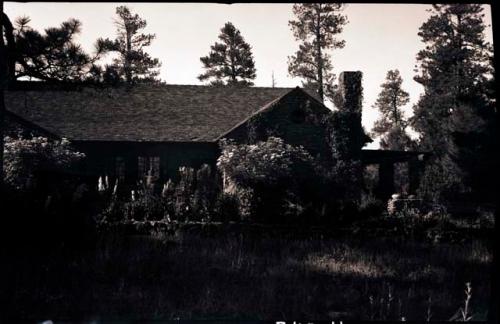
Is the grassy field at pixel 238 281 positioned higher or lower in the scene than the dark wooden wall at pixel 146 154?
lower

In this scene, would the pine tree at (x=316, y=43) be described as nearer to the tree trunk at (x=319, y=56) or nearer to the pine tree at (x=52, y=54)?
the tree trunk at (x=319, y=56)

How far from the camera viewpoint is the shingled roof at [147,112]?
24703 mm

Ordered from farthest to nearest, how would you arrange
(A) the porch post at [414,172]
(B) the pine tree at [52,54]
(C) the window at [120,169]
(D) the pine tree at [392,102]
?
(D) the pine tree at [392,102], (A) the porch post at [414,172], (C) the window at [120,169], (B) the pine tree at [52,54]

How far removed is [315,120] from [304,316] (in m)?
19.6

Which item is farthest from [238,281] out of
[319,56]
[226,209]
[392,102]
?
[392,102]

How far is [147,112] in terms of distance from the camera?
87.7 feet

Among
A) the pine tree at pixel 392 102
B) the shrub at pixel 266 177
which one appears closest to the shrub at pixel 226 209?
the shrub at pixel 266 177

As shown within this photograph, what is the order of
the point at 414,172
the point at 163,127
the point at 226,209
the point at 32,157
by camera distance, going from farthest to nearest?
1. the point at 414,172
2. the point at 163,127
3. the point at 32,157
4. the point at 226,209

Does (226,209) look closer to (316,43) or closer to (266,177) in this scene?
(266,177)

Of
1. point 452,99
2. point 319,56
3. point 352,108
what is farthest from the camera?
point 319,56

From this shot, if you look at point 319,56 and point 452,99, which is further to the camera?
point 319,56

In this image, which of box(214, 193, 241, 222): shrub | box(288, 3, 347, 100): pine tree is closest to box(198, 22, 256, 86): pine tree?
box(288, 3, 347, 100): pine tree

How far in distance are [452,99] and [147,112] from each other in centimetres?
2069

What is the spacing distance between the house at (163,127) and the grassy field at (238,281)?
1432 centimetres
